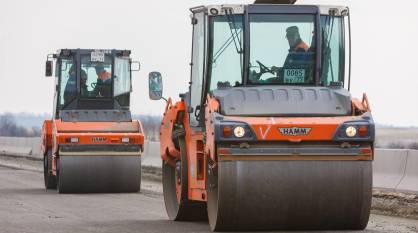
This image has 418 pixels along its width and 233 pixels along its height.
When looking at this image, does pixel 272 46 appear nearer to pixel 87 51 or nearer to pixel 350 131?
pixel 350 131

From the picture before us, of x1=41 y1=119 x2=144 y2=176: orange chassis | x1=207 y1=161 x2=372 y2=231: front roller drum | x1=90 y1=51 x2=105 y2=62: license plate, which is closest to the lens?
x1=207 y1=161 x2=372 y2=231: front roller drum

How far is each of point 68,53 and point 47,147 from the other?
2140mm

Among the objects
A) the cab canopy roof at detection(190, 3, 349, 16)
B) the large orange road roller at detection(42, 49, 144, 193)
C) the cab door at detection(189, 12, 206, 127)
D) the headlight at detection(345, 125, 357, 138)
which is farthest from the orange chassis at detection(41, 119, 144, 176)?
the headlight at detection(345, 125, 357, 138)

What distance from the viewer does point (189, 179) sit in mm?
14023

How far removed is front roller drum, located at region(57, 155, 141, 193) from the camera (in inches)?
893

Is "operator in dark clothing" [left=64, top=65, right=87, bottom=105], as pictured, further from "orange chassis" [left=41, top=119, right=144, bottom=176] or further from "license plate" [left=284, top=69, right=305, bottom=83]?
"license plate" [left=284, top=69, right=305, bottom=83]

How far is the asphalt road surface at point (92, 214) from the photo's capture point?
13453mm

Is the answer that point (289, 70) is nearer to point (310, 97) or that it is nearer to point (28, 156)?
point (310, 97)

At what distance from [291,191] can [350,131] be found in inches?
35.3

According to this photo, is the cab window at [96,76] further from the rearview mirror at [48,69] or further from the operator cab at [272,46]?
the operator cab at [272,46]

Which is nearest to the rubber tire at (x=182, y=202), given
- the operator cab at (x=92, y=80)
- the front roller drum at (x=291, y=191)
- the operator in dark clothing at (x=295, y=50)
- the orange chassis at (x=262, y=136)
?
the orange chassis at (x=262, y=136)

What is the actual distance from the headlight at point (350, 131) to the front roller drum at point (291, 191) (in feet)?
0.96

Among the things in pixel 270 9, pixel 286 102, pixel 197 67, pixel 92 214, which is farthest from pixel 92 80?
pixel 286 102

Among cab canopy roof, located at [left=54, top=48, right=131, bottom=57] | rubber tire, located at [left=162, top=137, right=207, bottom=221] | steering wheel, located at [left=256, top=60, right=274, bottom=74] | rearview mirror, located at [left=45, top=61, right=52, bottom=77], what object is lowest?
rubber tire, located at [left=162, top=137, right=207, bottom=221]
